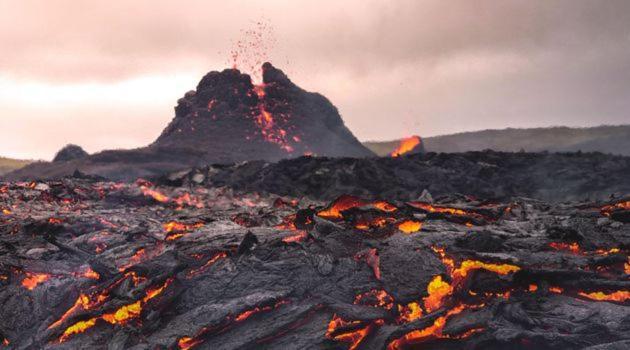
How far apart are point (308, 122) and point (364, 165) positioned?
28.8 meters

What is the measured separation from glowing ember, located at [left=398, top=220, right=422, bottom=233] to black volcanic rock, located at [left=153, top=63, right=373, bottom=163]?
3756 cm

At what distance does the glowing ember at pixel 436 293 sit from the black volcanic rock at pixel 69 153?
48.6 meters

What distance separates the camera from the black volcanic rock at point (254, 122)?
1902 inches

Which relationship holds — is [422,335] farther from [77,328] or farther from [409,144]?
[409,144]

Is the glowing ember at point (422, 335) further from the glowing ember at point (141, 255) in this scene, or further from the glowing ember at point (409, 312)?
the glowing ember at point (141, 255)

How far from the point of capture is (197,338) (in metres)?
6.84

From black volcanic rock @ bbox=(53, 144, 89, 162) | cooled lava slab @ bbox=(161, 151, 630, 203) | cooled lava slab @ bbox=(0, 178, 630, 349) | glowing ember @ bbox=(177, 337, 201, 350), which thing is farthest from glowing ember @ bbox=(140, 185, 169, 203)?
black volcanic rock @ bbox=(53, 144, 89, 162)

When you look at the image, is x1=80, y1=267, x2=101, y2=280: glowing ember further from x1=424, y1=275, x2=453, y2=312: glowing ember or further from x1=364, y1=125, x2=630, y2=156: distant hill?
x1=364, y1=125, x2=630, y2=156: distant hill

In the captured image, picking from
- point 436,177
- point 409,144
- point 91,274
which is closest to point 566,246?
point 91,274

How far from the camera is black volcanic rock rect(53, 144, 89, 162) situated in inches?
1962

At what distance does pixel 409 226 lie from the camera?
9.41 metres

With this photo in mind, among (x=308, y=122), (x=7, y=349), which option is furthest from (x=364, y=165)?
(x=308, y=122)

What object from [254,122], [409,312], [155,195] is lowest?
[409,312]

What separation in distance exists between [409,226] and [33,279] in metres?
6.46
